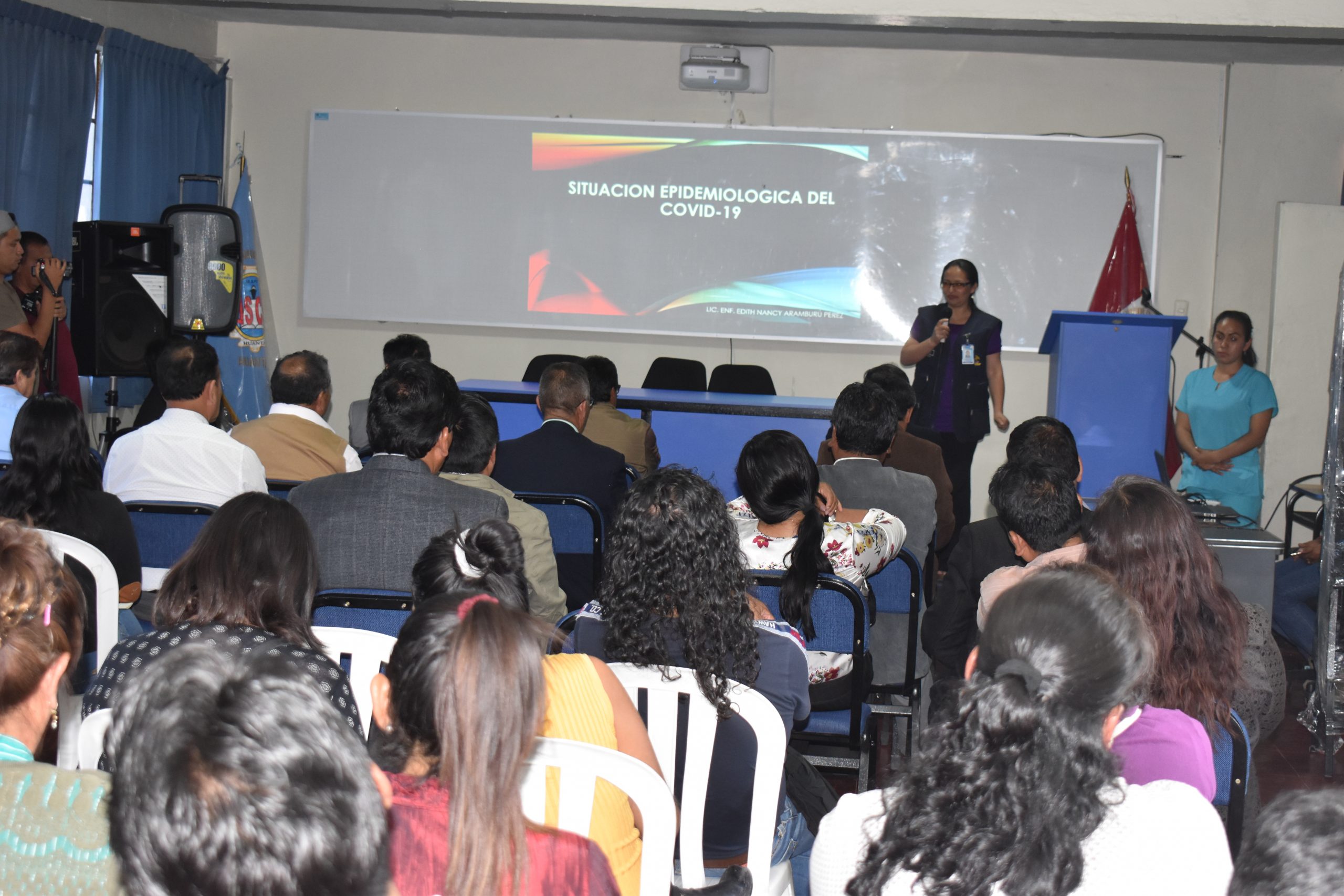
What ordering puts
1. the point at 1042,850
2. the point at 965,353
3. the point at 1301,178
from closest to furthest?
1. the point at 1042,850
2. the point at 965,353
3. the point at 1301,178

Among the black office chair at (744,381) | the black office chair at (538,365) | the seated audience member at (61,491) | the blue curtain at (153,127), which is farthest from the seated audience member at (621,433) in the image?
the blue curtain at (153,127)

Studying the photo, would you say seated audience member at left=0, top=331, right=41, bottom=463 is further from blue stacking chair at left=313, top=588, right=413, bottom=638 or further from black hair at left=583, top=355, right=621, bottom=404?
black hair at left=583, top=355, right=621, bottom=404

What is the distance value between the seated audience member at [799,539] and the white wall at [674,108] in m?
4.18

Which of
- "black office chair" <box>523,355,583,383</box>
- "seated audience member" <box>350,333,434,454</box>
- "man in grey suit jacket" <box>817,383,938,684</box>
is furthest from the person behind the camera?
"black office chair" <box>523,355,583,383</box>

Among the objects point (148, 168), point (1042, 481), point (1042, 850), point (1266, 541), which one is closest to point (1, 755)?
point (1042, 850)

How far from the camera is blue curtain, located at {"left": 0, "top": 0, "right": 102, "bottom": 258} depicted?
5223 mm

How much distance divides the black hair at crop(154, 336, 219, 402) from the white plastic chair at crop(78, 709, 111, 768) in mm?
1831

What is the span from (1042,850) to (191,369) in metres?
2.77

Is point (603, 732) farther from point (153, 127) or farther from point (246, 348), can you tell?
point (153, 127)

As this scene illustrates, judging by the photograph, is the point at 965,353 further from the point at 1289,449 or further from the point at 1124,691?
the point at 1124,691

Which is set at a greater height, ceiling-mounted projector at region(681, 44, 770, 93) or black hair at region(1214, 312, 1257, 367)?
ceiling-mounted projector at region(681, 44, 770, 93)

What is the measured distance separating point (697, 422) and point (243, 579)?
11.6 feet

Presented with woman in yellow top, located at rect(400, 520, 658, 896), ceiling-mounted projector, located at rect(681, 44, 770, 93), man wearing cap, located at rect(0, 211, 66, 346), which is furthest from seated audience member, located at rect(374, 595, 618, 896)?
ceiling-mounted projector, located at rect(681, 44, 770, 93)

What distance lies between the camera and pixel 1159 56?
628 centimetres
